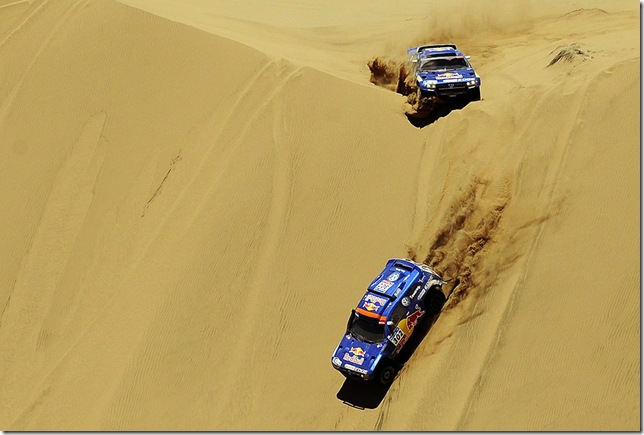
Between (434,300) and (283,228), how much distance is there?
12.8ft

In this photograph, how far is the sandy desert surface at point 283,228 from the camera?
1563 cm

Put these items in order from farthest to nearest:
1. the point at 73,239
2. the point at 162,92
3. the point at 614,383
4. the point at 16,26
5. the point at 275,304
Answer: the point at 16,26 < the point at 162,92 < the point at 73,239 < the point at 275,304 < the point at 614,383

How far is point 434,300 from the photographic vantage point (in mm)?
16375

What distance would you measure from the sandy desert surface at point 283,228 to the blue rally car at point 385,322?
1.85ft

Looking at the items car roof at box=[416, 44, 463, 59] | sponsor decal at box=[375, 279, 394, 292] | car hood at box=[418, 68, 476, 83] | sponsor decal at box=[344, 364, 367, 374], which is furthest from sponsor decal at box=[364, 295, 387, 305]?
car roof at box=[416, 44, 463, 59]

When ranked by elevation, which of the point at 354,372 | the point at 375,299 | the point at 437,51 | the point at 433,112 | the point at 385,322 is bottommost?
the point at 354,372

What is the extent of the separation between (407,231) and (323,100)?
414 centimetres

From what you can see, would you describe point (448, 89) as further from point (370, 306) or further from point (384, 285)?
point (370, 306)

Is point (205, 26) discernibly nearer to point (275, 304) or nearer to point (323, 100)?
point (323, 100)

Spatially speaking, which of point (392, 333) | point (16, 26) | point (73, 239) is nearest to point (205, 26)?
point (16, 26)

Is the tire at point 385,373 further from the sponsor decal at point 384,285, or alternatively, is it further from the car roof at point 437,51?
the car roof at point 437,51

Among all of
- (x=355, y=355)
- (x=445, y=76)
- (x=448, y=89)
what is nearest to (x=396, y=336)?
(x=355, y=355)

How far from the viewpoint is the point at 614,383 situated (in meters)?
14.6

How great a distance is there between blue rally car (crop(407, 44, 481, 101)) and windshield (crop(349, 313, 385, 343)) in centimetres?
636
